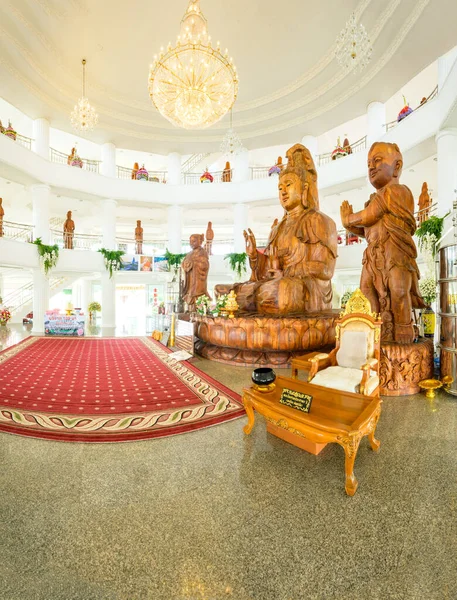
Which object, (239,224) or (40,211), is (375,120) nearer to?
(239,224)

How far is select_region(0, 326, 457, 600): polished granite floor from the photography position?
1.11 metres

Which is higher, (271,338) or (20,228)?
(20,228)

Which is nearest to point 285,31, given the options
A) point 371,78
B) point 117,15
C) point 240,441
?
point 371,78

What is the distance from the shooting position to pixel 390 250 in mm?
3518

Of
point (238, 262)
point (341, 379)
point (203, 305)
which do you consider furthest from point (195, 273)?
point (341, 379)

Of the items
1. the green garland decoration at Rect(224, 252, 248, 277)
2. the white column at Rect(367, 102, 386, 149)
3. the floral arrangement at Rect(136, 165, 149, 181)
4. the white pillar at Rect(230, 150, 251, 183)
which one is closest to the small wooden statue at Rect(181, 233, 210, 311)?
the green garland decoration at Rect(224, 252, 248, 277)

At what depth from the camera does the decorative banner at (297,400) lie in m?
1.83

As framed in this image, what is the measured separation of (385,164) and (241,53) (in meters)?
7.57

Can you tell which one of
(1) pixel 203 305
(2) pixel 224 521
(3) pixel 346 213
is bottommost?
(2) pixel 224 521

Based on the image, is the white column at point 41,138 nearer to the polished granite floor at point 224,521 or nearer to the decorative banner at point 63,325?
the decorative banner at point 63,325

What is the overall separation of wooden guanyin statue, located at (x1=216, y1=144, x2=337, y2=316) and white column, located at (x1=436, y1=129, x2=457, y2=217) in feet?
8.81

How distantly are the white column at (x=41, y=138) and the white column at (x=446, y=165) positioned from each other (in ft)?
37.3

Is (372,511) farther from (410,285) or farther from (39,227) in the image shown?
(39,227)

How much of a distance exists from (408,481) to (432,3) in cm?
896
